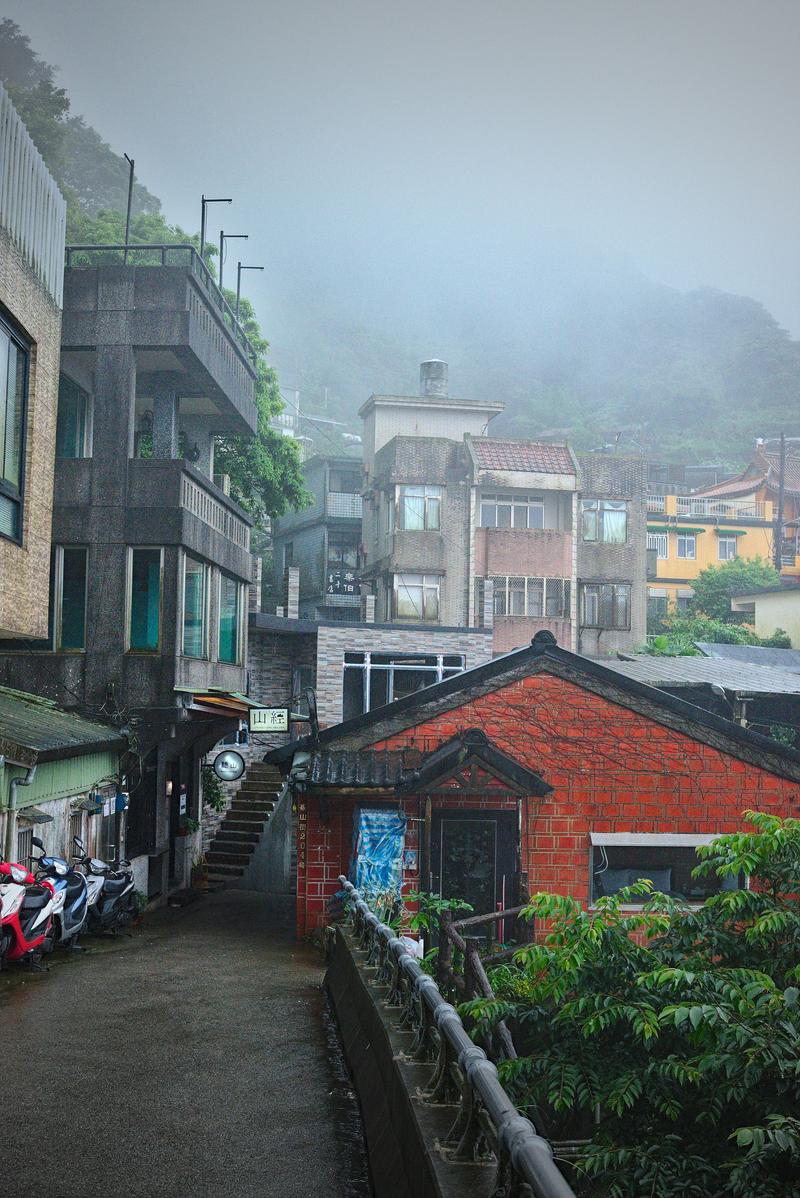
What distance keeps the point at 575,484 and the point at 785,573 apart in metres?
24.2

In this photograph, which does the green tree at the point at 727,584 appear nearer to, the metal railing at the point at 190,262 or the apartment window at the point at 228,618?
the metal railing at the point at 190,262

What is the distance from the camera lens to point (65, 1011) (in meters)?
10.5

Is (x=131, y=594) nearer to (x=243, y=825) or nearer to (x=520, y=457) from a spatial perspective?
(x=243, y=825)

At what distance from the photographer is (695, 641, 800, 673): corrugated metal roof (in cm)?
3322

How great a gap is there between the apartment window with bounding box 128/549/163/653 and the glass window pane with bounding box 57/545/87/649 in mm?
804

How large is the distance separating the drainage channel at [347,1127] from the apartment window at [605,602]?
36782 millimetres

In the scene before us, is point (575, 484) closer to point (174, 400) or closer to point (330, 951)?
point (174, 400)

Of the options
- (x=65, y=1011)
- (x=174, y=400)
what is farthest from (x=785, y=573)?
(x=65, y=1011)

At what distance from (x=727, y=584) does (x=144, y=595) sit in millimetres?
43143

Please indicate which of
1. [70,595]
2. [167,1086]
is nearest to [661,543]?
[70,595]

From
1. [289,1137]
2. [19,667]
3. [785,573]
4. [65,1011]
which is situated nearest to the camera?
[289,1137]

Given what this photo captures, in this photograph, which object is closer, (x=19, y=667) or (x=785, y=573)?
(x=19, y=667)

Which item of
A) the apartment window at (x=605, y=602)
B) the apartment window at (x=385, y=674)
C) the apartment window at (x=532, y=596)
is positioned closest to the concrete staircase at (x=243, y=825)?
the apartment window at (x=385, y=674)

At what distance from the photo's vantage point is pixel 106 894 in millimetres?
16641
